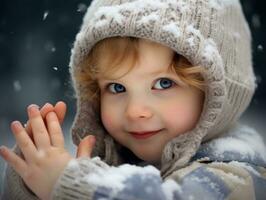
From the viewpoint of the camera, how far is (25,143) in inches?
42.5

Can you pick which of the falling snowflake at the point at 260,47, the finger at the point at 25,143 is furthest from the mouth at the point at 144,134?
the falling snowflake at the point at 260,47

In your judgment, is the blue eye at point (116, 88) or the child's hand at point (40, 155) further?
the blue eye at point (116, 88)

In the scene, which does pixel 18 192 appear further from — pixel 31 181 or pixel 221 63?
pixel 221 63

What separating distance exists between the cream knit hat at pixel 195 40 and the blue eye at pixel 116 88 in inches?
3.2

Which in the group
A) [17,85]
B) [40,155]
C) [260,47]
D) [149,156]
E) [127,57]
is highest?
[127,57]

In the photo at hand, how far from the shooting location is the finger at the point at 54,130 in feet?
3.50

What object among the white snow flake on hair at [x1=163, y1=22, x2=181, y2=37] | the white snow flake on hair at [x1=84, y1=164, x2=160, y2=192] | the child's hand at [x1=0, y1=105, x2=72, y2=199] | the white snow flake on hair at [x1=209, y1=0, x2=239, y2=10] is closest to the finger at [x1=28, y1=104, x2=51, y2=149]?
the child's hand at [x1=0, y1=105, x2=72, y2=199]

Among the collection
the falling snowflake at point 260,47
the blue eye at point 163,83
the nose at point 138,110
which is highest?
the blue eye at point 163,83

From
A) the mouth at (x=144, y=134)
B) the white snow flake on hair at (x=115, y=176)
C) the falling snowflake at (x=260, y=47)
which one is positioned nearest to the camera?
the white snow flake on hair at (x=115, y=176)

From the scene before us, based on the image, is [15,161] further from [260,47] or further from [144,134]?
[260,47]

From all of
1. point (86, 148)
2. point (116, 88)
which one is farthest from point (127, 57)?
point (86, 148)

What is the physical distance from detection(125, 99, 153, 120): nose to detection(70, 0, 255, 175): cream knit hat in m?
0.08

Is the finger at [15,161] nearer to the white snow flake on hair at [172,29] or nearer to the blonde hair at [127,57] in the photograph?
the blonde hair at [127,57]

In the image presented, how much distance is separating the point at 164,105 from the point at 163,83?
0.04m
